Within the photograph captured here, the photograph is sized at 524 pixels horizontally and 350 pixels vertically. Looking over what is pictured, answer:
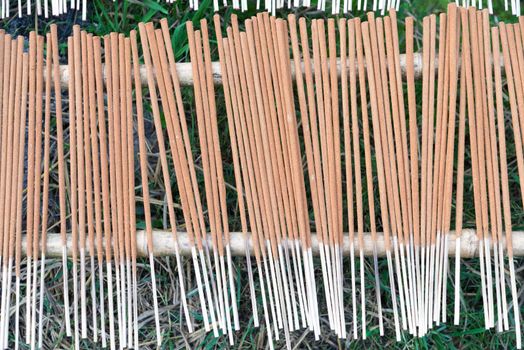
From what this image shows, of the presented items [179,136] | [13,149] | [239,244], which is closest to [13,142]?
[13,149]

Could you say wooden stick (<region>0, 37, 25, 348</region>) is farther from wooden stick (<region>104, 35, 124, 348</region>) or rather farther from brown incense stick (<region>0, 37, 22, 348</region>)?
wooden stick (<region>104, 35, 124, 348</region>)

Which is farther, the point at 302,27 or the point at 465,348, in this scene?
the point at 465,348

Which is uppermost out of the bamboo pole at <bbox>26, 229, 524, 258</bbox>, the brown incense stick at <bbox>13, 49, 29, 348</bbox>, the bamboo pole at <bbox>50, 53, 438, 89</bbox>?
the bamboo pole at <bbox>50, 53, 438, 89</bbox>

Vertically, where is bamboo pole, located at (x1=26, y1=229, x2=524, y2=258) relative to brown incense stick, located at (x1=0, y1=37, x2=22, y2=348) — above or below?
below

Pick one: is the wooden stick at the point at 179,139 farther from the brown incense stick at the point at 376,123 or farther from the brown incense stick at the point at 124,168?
the brown incense stick at the point at 376,123

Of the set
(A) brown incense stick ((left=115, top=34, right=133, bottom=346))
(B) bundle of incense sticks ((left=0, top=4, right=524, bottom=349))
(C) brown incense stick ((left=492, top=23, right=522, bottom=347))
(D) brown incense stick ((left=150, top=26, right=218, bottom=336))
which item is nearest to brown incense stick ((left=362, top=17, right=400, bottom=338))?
(B) bundle of incense sticks ((left=0, top=4, right=524, bottom=349))

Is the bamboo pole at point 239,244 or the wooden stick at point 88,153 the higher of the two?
the wooden stick at point 88,153

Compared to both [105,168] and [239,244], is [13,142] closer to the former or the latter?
[105,168]

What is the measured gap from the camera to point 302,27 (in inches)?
43.9

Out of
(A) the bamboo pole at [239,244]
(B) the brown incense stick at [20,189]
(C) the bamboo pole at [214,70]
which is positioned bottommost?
(A) the bamboo pole at [239,244]

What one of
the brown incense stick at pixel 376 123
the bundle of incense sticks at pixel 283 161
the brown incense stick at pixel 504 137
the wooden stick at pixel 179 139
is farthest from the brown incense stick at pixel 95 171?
the brown incense stick at pixel 504 137

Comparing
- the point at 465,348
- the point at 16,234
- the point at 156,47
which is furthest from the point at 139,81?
the point at 465,348

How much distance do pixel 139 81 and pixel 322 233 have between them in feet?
1.32

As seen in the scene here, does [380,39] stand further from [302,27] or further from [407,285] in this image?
[407,285]
